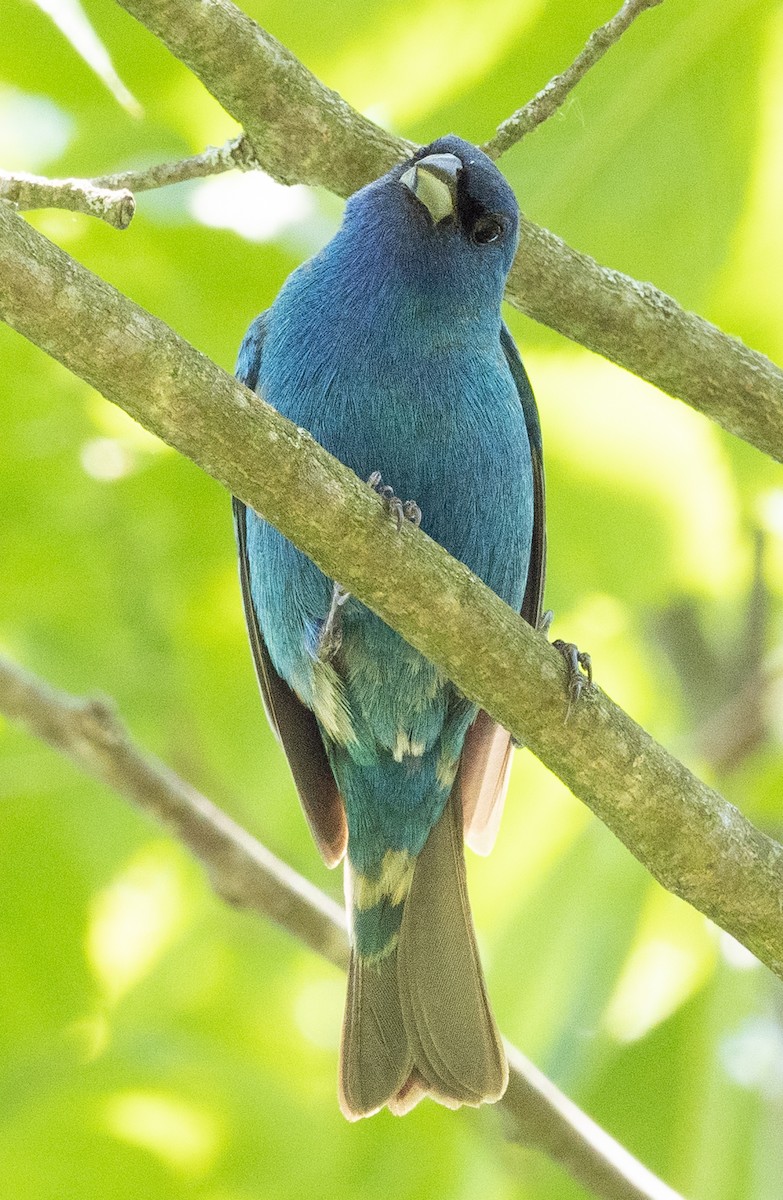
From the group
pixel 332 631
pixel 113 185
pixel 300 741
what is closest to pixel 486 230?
pixel 332 631

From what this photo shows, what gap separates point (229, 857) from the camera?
3.86m

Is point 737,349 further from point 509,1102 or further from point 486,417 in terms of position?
point 509,1102

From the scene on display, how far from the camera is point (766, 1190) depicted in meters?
4.43

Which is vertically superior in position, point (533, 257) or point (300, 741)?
point (533, 257)

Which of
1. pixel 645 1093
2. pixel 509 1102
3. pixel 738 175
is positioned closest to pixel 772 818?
pixel 645 1093

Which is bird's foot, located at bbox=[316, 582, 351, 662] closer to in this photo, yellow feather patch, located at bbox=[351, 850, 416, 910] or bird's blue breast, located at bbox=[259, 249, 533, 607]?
bird's blue breast, located at bbox=[259, 249, 533, 607]

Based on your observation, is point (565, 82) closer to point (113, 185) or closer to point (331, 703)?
point (113, 185)

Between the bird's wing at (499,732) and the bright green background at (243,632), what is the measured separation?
0.34ft

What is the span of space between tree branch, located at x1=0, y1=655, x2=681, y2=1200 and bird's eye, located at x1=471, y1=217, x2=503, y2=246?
1651 mm

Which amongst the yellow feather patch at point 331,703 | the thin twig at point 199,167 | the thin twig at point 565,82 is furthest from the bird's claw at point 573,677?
the thin twig at point 199,167

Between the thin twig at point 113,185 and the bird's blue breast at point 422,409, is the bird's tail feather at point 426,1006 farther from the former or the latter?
the thin twig at point 113,185

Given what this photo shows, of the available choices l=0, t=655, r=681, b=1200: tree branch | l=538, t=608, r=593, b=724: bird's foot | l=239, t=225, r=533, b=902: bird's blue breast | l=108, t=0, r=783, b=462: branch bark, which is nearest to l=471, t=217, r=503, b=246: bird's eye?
l=239, t=225, r=533, b=902: bird's blue breast

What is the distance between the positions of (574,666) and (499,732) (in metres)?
1.31

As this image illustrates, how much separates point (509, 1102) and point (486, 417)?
71.5 inches
